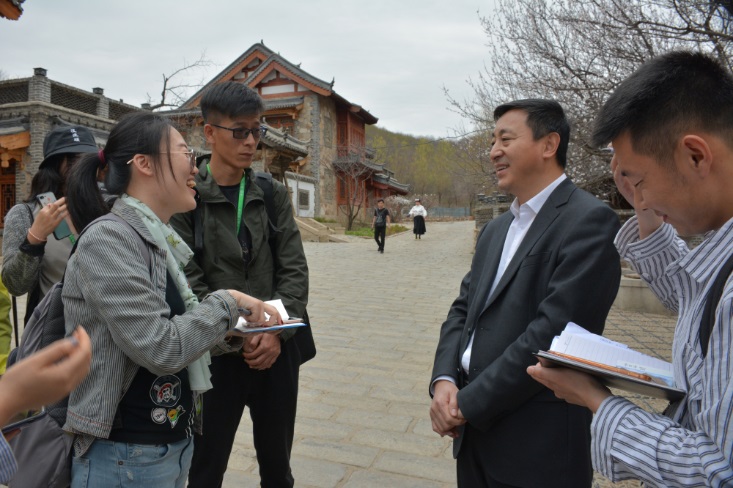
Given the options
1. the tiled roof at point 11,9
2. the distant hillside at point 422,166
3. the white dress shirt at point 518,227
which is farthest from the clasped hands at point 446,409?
the distant hillside at point 422,166

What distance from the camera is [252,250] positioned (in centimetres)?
254

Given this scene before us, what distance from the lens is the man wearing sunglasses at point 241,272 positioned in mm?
2428

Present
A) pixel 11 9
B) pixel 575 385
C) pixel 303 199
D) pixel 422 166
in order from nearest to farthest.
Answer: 1. pixel 575 385
2. pixel 11 9
3. pixel 303 199
4. pixel 422 166

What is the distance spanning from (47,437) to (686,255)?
74.9 inches

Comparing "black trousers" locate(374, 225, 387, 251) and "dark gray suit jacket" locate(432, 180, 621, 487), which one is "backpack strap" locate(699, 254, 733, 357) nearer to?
"dark gray suit jacket" locate(432, 180, 621, 487)

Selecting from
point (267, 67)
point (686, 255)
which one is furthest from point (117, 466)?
point (267, 67)

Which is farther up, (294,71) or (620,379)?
(294,71)

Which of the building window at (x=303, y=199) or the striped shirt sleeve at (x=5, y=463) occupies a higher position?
the building window at (x=303, y=199)

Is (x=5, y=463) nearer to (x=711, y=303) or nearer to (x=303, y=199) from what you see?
(x=711, y=303)

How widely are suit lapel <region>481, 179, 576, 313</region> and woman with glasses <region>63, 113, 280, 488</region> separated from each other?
96 cm

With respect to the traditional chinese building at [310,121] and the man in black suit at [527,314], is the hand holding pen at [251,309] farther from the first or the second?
the traditional chinese building at [310,121]

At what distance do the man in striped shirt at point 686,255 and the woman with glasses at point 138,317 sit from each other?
112 centimetres

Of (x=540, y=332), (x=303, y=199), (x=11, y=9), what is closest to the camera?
(x=540, y=332)

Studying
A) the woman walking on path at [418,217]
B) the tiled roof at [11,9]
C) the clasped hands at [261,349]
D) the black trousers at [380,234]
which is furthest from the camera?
the woman walking on path at [418,217]
